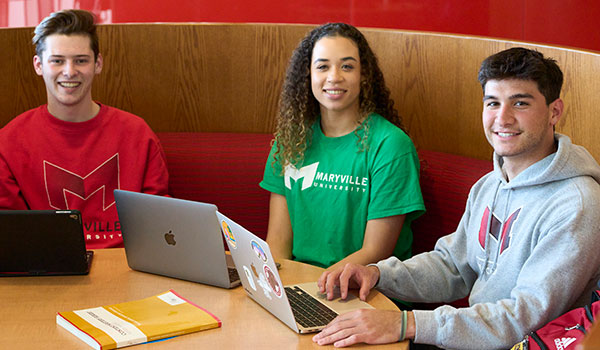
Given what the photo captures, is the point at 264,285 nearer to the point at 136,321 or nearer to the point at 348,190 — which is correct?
the point at 136,321

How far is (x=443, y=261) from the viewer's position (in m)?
2.15

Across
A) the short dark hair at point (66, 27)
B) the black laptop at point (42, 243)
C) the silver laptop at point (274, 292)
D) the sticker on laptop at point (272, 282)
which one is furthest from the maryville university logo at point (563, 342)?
the short dark hair at point (66, 27)

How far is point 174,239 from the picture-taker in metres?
1.97

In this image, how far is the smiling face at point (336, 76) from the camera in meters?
2.62

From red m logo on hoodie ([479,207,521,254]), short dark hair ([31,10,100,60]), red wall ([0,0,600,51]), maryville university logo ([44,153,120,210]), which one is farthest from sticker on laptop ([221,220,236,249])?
red wall ([0,0,600,51])

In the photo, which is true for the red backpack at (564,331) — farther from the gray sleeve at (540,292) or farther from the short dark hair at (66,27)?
the short dark hair at (66,27)

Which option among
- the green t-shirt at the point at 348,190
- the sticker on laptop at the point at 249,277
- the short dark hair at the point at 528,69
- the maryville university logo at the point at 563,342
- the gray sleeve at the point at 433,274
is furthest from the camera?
the green t-shirt at the point at 348,190

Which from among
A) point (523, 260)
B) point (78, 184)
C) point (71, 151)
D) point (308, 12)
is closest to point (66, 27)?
point (71, 151)

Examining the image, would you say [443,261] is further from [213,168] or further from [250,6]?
[250,6]

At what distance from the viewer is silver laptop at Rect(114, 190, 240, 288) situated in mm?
1894

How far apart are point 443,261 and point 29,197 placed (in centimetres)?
146

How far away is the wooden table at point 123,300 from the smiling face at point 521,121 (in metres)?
0.48

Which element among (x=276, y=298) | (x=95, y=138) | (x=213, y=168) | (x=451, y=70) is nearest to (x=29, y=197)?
(x=95, y=138)

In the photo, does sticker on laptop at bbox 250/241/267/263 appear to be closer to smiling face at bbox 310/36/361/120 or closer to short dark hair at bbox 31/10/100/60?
smiling face at bbox 310/36/361/120
